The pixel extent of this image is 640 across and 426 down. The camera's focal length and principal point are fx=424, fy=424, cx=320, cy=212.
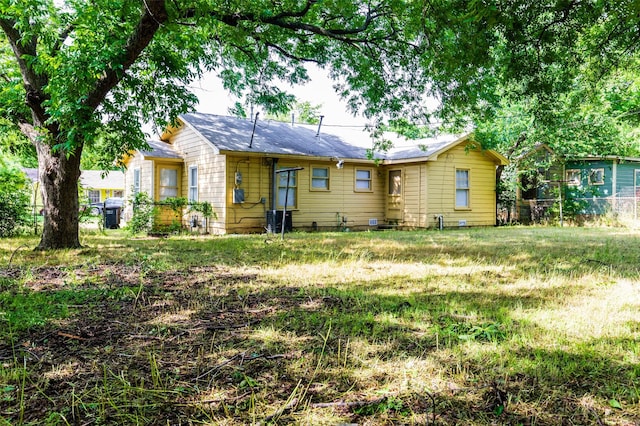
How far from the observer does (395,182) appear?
1587cm

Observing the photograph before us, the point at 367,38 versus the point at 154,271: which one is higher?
the point at 367,38

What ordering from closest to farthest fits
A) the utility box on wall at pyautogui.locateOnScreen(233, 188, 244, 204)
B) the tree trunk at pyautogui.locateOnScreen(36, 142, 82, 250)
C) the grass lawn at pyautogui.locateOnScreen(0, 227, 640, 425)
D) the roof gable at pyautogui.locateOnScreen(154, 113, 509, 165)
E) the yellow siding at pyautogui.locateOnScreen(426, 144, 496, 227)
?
the grass lawn at pyautogui.locateOnScreen(0, 227, 640, 425), the tree trunk at pyautogui.locateOnScreen(36, 142, 82, 250), the utility box on wall at pyautogui.locateOnScreen(233, 188, 244, 204), the roof gable at pyautogui.locateOnScreen(154, 113, 509, 165), the yellow siding at pyautogui.locateOnScreen(426, 144, 496, 227)

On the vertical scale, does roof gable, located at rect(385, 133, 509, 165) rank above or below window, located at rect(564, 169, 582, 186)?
above

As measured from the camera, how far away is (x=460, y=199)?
16.1 metres

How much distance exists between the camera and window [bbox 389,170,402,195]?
15.7 meters

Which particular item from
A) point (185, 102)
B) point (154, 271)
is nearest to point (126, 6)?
point (154, 271)

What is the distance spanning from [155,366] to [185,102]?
23.4ft

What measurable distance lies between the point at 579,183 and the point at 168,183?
57.8 ft

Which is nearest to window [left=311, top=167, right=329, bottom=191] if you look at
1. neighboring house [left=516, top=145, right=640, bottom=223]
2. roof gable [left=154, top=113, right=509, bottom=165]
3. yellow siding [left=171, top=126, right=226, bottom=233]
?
roof gable [left=154, top=113, right=509, bottom=165]

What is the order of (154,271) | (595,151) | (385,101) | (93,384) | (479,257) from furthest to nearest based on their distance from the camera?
(595,151)
(385,101)
(479,257)
(154,271)
(93,384)

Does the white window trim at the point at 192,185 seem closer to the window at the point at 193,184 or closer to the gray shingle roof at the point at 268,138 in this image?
the window at the point at 193,184

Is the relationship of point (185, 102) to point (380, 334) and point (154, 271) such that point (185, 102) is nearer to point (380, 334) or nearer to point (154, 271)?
point (154, 271)

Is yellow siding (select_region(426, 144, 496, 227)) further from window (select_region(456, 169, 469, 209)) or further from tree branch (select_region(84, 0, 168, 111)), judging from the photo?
tree branch (select_region(84, 0, 168, 111))

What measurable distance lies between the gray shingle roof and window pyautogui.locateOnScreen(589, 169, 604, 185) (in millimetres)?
11075
